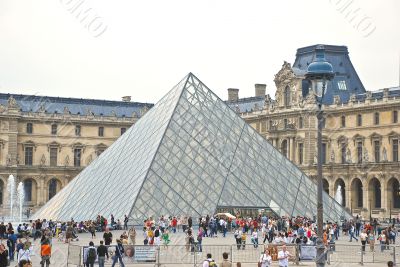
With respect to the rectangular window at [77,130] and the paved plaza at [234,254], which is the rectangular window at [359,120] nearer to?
the rectangular window at [77,130]

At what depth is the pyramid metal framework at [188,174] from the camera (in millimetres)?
36375

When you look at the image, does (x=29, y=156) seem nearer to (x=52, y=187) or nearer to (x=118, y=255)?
(x=52, y=187)

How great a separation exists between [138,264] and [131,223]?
505 inches

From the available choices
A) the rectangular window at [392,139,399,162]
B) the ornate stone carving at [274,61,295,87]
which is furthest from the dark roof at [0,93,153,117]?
the rectangular window at [392,139,399,162]

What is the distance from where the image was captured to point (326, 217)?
37.7 meters

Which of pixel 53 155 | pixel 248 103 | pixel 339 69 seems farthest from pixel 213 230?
pixel 248 103

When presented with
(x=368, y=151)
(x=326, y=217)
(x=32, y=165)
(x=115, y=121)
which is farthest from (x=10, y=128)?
(x=326, y=217)

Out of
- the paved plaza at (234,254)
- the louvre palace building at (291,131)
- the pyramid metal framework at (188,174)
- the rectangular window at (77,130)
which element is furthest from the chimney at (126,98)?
the paved plaza at (234,254)

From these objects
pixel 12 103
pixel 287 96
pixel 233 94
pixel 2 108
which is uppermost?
pixel 233 94

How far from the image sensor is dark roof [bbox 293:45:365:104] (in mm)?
71375

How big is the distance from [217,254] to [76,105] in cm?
5951

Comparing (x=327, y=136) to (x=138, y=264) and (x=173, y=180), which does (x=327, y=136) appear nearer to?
(x=173, y=180)

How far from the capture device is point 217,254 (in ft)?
77.6

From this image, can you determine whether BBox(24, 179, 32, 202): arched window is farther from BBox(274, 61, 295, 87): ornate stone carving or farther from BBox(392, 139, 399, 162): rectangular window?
BBox(392, 139, 399, 162): rectangular window
